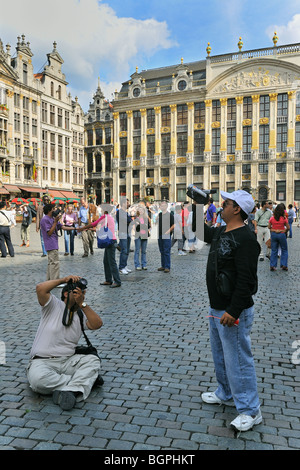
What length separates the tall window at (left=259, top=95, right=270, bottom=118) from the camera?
4791 centimetres

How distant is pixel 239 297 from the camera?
2941 mm

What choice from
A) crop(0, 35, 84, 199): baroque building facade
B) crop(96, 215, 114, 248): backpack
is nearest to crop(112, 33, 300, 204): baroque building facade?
crop(0, 35, 84, 199): baroque building facade

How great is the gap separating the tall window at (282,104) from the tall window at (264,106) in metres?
1.13

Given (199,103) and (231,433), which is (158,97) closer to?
(199,103)

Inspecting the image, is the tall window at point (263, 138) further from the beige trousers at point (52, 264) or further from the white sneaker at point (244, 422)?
the white sneaker at point (244, 422)

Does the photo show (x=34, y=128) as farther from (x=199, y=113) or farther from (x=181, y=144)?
(x=199, y=113)

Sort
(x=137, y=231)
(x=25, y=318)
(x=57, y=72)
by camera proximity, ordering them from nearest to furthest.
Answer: (x=25, y=318)
(x=137, y=231)
(x=57, y=72)

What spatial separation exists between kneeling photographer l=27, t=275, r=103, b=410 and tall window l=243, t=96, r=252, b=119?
48896 mm

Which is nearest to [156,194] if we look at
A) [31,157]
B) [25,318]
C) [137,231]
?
[31,157]

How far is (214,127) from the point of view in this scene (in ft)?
167

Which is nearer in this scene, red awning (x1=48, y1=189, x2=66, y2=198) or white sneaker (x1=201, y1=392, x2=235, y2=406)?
white sneaker (x1=201, y1=392, x2=235, y2=406)

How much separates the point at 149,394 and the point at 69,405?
0.72 m

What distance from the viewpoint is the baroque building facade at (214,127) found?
47.0 meters

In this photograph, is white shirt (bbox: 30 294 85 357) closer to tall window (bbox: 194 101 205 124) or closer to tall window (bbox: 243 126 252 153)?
tall window (bbox: 243 126 252 153)
